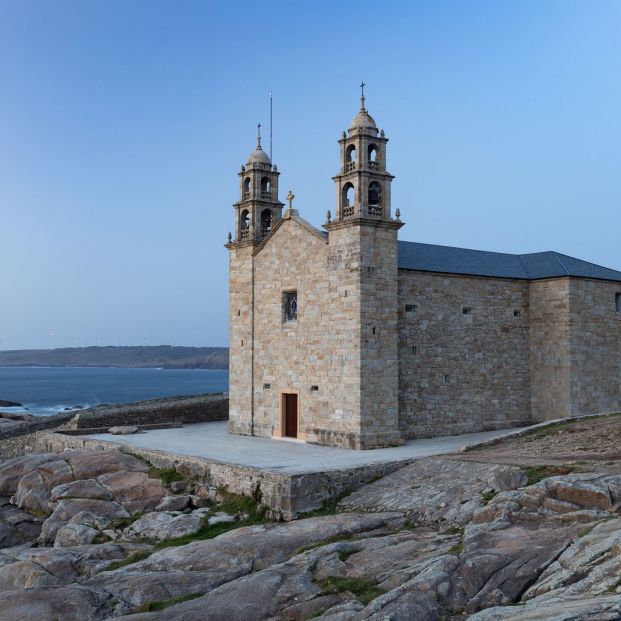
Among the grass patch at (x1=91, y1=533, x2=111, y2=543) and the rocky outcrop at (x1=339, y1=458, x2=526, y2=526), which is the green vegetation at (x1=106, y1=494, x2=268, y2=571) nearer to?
the grass patch at (x1=91, y1=533, x2=111, y2=543)

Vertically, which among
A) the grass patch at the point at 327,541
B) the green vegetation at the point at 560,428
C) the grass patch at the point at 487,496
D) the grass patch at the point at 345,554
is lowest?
the grass patch at the point at 327,541

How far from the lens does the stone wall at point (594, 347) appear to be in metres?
31.9

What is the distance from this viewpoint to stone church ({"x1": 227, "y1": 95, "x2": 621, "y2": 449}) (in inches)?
1113

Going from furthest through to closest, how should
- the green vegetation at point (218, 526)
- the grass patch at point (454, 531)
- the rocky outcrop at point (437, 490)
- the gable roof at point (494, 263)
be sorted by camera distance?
the gable roof at point (494, 263)
the rocky outcrop at point (437, 490)
the green vegetation at point (218, 526)
the grass patch at point (454, 531)

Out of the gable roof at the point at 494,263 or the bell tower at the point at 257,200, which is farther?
the bell tower at the point at 257,200

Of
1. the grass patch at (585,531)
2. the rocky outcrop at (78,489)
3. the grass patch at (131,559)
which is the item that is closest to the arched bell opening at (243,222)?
the rocky outcrop at (78,489)

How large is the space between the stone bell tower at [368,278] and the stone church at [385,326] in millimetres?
55

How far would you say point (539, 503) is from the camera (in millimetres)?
17672

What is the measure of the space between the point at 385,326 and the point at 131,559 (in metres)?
13.5

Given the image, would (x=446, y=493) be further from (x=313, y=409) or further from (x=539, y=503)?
(x=313, y=409)

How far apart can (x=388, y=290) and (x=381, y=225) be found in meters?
2.52

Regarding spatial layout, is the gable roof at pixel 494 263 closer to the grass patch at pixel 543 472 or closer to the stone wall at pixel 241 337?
the stone wall at pixel 241 337

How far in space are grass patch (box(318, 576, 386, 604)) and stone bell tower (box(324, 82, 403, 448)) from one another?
39.6ft

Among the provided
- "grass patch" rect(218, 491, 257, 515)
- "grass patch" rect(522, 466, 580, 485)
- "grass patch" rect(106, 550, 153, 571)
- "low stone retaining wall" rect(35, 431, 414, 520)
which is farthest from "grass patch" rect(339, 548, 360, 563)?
"grass patch" rect(218, 491, 257, 515)
